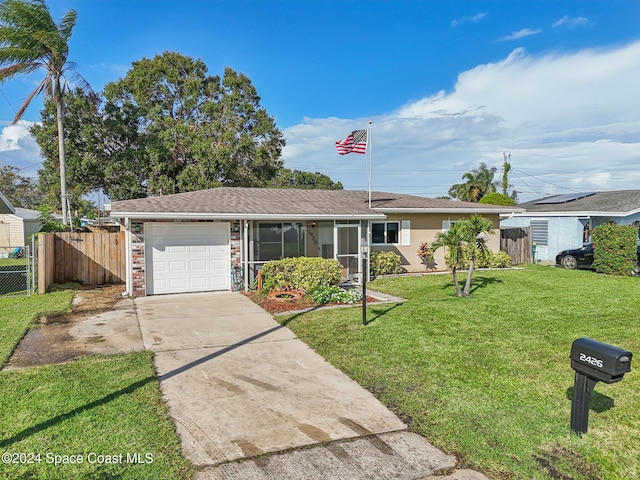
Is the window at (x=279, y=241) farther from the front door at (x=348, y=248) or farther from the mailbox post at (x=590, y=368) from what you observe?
the mailbox post at (x=590, y=368)

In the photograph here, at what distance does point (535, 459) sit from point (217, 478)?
2.67m

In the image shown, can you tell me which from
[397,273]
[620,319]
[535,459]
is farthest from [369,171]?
[535,459]

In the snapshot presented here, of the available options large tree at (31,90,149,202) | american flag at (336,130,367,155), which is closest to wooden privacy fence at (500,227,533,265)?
american flag at (336,130,367,155)

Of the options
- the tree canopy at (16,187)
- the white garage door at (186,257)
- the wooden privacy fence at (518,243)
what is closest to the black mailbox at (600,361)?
the white garage door at (186,257)

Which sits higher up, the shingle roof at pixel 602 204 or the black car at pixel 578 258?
the shingle roof at pixel 602 204

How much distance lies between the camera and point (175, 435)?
4.07 m

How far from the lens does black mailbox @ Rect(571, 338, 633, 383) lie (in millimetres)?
3629

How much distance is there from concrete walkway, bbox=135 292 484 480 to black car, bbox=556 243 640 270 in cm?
1442

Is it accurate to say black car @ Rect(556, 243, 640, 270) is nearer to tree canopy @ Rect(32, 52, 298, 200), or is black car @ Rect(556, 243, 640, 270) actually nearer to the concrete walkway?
the concrete walkway

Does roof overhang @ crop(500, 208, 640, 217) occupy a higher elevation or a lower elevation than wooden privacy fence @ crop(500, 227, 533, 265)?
higher

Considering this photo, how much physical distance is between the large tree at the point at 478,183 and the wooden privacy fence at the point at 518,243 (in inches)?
916

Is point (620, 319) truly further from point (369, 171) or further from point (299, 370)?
point (369, 171)

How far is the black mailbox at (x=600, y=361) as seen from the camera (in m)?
3.63

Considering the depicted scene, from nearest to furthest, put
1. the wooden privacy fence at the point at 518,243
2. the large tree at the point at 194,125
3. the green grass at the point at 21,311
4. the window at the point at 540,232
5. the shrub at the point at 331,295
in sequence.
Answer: the green grass at the point at 21,311 < the shrub at the point at 331,295 < the wooden privacy fence at the point at 518,243 < the window at the point at 540,232 < the large tree at the point at 194,125
